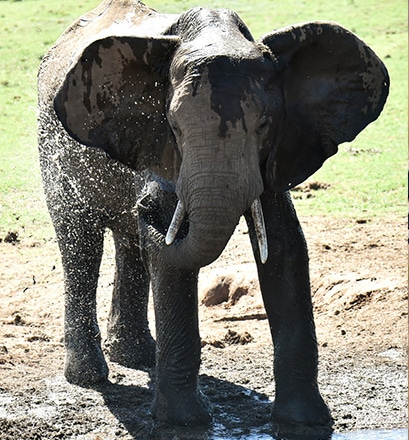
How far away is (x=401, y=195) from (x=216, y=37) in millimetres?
Result: 5604

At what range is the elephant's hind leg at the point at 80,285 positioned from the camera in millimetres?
7133

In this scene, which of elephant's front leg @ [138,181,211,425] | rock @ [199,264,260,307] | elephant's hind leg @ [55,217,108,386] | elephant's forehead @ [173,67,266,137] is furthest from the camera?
rock @ [199,264,260,307]

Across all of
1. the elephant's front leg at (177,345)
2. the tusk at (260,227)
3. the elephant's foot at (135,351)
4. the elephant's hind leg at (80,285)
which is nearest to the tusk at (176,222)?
the tusk at (260,227)

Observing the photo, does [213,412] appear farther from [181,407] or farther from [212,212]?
[212,212]

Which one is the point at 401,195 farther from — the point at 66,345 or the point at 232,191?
the point at 232,191

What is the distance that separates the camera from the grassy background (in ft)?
34.6

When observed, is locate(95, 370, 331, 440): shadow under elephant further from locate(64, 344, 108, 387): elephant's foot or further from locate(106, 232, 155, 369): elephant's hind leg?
locate(106, 232, 155, 369): elephant's hind leg

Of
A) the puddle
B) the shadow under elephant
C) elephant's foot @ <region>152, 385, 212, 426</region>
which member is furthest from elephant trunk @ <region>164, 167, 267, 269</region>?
the puddle

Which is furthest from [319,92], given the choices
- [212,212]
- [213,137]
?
[212,212]

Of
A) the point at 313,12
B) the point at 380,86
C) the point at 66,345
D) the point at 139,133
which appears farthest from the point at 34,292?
the point at 313,12

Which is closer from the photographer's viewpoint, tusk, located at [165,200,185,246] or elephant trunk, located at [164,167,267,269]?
elephant trunk, located at [164,167,267,269]

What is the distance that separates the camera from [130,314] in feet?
24.3

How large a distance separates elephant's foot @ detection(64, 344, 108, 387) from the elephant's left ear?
1.85 metres

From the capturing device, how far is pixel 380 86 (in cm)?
594
